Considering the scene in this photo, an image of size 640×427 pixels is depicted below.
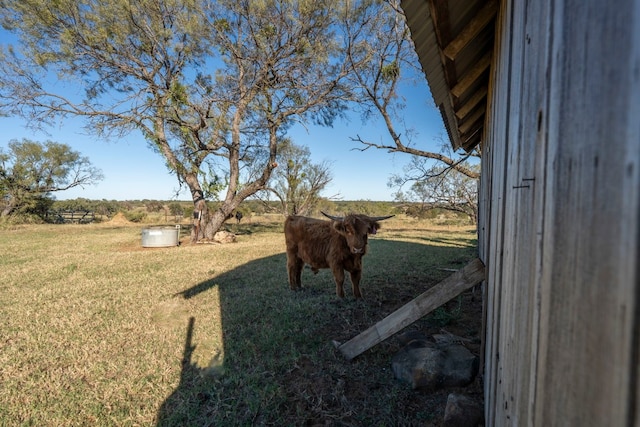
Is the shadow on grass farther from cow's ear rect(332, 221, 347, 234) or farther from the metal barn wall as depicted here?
the metal barn wall

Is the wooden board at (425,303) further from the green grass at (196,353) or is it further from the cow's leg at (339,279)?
the cow's leg at (339,279)

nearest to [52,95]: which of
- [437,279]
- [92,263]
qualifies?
[92,263]

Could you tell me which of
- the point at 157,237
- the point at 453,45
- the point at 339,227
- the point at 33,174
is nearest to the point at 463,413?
the point at 453,45

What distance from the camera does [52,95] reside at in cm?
1277

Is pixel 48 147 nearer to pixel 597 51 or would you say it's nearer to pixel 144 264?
pixel 144 264

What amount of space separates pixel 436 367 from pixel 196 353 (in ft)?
8.28

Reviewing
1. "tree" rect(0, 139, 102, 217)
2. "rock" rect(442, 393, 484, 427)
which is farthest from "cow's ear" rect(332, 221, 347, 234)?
"tree" rect(0, 139, 102, 217)

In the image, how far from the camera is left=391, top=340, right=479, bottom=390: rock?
2.73 meters

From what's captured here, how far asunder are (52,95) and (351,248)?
570 inches

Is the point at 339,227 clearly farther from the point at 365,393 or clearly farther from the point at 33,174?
the point at 33,174

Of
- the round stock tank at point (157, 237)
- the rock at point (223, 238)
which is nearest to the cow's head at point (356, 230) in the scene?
the round stock tank at point (157, 237)

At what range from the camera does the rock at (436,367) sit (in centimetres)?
273

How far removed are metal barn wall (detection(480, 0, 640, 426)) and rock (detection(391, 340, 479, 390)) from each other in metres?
1.88

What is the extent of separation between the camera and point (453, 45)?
7.11 feet
